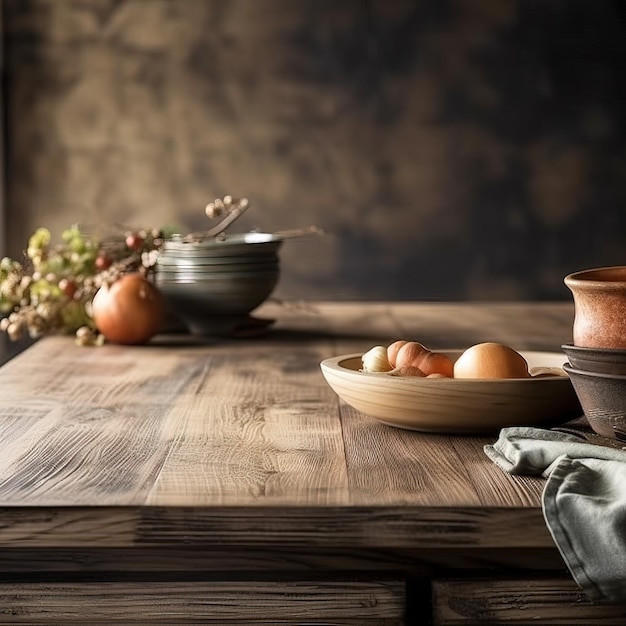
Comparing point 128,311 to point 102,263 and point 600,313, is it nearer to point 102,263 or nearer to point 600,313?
point 102,263

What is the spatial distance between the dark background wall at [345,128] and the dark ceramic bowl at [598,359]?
126 inches

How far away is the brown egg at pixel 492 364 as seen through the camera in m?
1.15

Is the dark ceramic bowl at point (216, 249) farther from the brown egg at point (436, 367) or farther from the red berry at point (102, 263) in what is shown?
the brown egg at point (436, 367)

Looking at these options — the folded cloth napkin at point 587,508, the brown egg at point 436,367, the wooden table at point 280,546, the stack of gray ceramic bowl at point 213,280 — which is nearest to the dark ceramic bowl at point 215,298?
the stack of gray ceramic bowl at point 213,280

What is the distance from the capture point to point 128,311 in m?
2.03

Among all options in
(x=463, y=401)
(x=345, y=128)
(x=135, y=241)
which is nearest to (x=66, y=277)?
(x=135, y=241)

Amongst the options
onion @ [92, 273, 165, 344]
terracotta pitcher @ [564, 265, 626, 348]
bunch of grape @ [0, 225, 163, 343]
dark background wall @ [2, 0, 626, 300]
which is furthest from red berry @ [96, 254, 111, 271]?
dark background wall @ [2, 0, 626, 300]

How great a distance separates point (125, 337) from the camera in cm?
204

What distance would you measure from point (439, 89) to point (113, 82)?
127 centimetres

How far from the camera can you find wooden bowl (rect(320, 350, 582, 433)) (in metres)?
1.09

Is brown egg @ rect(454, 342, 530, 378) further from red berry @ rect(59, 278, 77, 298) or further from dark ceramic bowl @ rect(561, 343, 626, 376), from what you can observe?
red berry @ rect(59, 278, 77, 298)

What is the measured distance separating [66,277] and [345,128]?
2.19 metres

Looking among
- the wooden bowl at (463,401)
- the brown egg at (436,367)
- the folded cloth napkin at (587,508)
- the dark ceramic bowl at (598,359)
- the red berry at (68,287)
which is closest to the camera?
the folded cloth napkin at (587,508)

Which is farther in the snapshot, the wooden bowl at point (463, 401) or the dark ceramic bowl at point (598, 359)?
the wooden bowl at point (463, 401)
